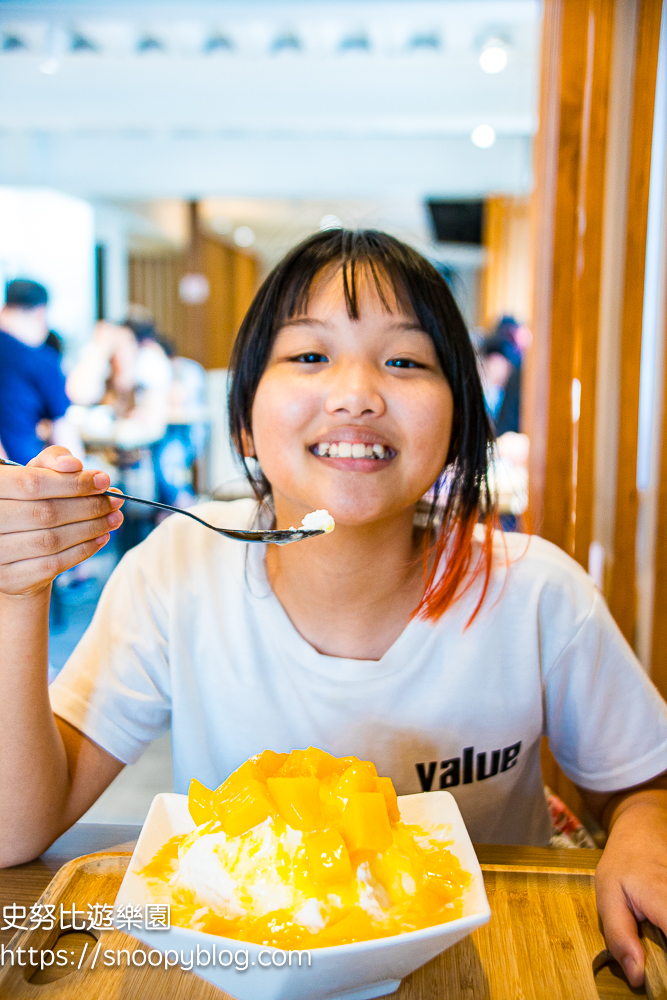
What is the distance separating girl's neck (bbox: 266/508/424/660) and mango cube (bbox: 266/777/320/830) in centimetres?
37

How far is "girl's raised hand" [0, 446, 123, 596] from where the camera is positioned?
27.4 inches

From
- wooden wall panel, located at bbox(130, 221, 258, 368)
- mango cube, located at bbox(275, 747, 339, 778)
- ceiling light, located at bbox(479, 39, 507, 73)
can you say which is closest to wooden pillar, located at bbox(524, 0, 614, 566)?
mango cube, located at bbox(275, 747, 339, 778)

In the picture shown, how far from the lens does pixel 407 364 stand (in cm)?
91

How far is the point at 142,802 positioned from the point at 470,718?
1.60 m

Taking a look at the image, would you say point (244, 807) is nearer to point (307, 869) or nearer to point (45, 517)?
point (307, 869)

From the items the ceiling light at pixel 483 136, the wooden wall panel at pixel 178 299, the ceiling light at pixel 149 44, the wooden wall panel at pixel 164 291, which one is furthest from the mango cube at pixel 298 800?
the wooden wall panel at pixel 164 291

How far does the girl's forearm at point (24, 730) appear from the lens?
2.50 feet

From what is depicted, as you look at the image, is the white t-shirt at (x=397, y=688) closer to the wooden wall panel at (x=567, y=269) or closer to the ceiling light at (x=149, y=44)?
the wooden wall panel at (x=567, y=269)

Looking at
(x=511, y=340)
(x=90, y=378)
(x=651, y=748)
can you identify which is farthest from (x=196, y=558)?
(x=90, y=378)

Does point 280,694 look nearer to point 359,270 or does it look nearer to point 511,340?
point 359,270

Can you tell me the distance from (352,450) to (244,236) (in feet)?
29.2

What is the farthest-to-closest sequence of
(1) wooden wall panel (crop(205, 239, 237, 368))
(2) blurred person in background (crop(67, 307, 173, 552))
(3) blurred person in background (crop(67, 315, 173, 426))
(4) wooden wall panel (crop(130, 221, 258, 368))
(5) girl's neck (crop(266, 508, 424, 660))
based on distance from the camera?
(1) wooden wall panel (crop(205, 239, 237, 368)) → (4) wooden wall panel (crop(130, 221, 258, 368)) → (3) blurred person in background (crop(67, 315, 173, 426)) → (2) blurred person in background (crop(67, 307, 173, 552)) → (5) girl's neck (crop(266, 508, 424, 660))

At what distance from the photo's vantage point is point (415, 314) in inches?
36.3

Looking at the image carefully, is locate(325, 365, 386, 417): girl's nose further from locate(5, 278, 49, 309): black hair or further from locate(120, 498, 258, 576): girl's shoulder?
locate(5, 278, 49, 309): black hair
